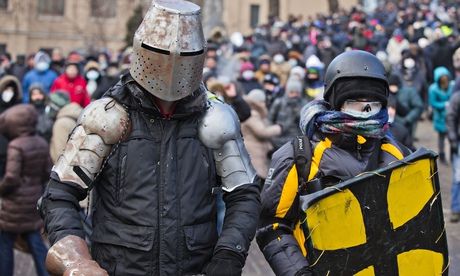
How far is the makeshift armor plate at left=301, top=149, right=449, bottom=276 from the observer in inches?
147

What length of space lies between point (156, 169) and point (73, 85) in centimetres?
895

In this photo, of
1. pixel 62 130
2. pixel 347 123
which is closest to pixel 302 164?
pixel 347 123

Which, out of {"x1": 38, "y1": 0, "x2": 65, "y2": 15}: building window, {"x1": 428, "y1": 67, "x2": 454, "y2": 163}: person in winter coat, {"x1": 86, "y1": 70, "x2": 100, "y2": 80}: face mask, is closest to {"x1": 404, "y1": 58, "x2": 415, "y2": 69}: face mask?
{"x1": 428, "y1": 67, "x2": 454, "y2": 163}: person in winter coat

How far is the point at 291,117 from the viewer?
10.3m

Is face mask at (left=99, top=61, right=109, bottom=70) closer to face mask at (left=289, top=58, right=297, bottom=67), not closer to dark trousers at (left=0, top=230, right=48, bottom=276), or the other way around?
face mask at (left=289, top=58, right=297, bottom=67)

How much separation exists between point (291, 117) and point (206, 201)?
6.57m

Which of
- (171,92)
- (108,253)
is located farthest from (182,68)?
(108,253)

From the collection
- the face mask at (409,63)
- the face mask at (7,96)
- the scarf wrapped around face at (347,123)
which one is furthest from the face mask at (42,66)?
the scarf wrapped around face at (347,123)

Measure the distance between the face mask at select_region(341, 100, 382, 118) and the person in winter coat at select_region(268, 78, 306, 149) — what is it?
6.04 meters

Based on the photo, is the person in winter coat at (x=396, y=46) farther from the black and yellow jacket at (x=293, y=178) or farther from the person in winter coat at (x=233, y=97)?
the black and yellow jacket at (x=293, y=178)

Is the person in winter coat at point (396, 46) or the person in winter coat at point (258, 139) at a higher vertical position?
the person in winter coat at point (258, 139)

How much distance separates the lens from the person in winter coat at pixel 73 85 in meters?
12.1

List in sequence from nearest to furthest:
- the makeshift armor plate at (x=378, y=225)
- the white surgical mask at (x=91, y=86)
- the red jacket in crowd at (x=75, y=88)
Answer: the makeshift armor plate at (x=378, y=225) → the red jacket in crowd at (x=75, y=88) → the white surgical mask at (x=91, y=86)

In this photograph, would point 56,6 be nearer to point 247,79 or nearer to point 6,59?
point 6,59
